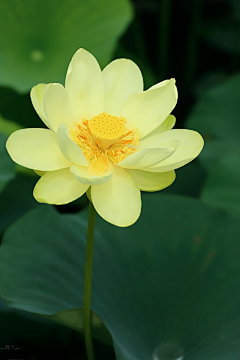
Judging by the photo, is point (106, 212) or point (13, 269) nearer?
point (106, 212)

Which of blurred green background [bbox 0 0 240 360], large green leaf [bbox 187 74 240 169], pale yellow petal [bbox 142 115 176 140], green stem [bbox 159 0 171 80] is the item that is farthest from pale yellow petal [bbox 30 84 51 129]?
green stem [bbox 159 0 171 80]

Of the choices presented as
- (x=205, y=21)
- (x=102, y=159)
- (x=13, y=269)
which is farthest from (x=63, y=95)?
(x=205, y=21)

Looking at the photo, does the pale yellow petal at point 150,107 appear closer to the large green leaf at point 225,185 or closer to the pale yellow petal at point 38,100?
the pale yellow petal at point 38,100

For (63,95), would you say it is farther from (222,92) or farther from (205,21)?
(205,21)

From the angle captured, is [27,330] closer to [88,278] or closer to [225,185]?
[88,278]

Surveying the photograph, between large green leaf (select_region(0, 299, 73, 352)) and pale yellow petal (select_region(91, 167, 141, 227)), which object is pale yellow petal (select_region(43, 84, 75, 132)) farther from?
large green leaf (select_region(0, 299, 73, 352))

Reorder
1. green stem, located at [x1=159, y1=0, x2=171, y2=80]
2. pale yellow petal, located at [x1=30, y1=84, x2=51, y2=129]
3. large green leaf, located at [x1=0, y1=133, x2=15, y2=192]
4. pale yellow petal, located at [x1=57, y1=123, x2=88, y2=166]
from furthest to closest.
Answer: green stem, located at [x1=159, y1=0, x2=171, y2=80] → large green leaf, located at [x1=0, y1=133, x2=15, y2=192] → pale yellow petal, located at [x1=30, y1=84, x2=51, y2=129] → pale yellow petal, located at [x1=57, y1=123, x2=88, y2=166]

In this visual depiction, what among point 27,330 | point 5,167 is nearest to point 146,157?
point 5,167
